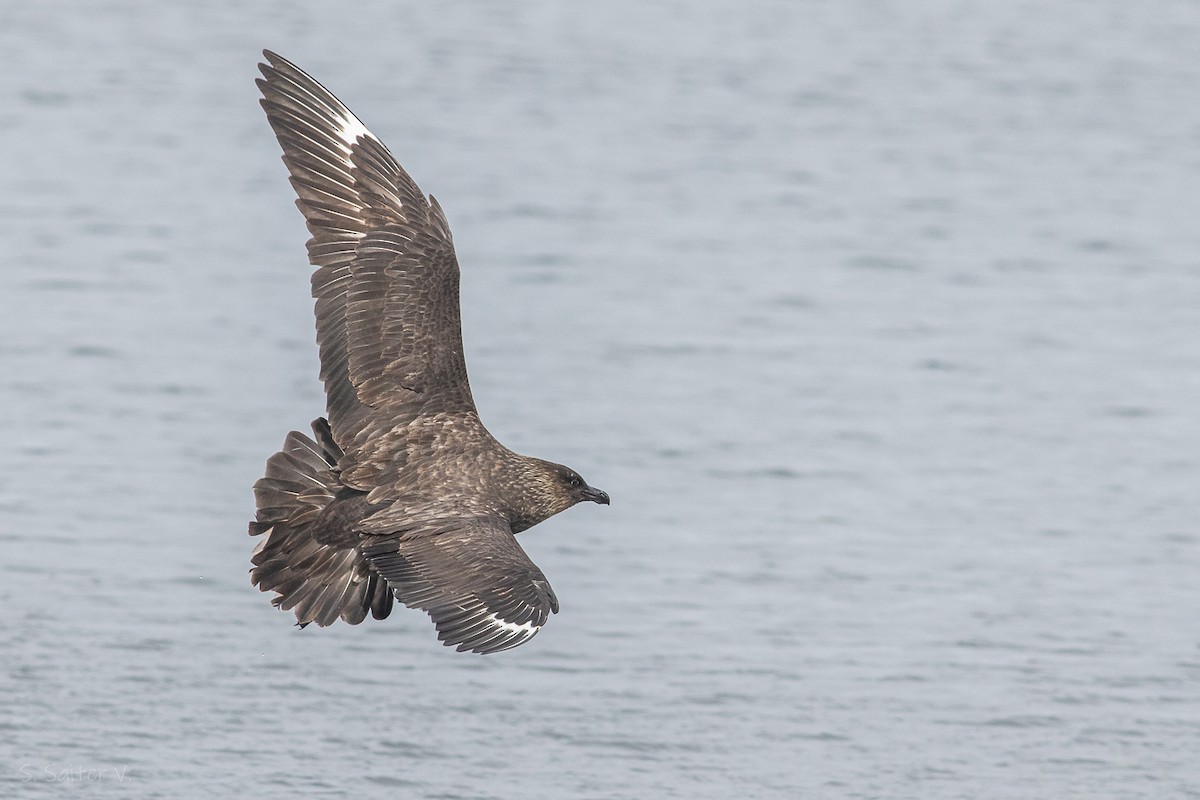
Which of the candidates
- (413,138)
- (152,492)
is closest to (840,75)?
(413,138)

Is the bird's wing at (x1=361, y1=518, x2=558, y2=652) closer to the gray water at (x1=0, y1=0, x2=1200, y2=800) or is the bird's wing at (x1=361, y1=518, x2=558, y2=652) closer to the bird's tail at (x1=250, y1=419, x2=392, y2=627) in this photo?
the bird's tail at (x1=250, y1=419, x2=392, y2=627)

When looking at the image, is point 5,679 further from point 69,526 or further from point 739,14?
point 739,14

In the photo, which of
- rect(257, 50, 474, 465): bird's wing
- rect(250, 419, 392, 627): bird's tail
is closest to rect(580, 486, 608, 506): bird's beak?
rect(257, 50, 474, 465): bird's wing

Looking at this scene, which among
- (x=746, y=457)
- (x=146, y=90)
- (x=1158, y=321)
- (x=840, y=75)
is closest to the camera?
(x=746, y=457)

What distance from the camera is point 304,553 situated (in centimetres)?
747

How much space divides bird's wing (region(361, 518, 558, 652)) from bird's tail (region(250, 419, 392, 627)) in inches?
11.0

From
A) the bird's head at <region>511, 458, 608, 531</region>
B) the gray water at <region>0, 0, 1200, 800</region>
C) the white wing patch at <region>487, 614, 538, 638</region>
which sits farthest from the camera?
the gray water at <region>0, 0, 1200, 800</region>

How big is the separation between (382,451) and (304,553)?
1.44 feet

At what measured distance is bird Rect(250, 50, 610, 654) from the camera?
739 centimetres

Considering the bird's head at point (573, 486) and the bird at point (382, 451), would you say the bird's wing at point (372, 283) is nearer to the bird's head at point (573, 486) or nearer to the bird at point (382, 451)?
the bird at point (382, 451)

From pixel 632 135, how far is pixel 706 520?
8.14 meters

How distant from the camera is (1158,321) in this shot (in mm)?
14578

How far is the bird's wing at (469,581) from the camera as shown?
6734mm

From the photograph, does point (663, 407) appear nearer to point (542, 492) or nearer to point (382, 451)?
point (542, 492)
